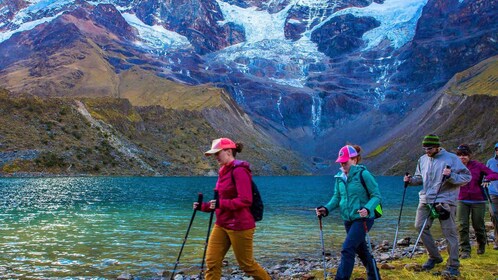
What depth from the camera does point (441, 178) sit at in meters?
13.4

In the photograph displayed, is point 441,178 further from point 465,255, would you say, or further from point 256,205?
point 256,205

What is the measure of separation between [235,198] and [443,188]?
6.68 metres

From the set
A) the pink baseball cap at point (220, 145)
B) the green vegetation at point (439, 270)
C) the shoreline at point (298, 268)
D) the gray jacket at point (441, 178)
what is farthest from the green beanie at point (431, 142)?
the pink baseball cap at point (220, 145)

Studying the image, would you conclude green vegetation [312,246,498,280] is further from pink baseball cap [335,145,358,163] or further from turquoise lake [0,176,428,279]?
pink baseball cap [335,145,358,163]

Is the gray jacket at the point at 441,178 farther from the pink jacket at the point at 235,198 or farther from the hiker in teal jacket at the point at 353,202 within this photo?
the pink jacket at the point at 235,198

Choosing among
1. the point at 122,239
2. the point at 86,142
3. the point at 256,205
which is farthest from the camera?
the point at 86,142

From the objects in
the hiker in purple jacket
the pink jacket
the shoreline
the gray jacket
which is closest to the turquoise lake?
the shoreline

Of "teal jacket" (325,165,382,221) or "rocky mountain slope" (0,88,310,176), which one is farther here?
"rocky mountain slope" (0,88,310,176)

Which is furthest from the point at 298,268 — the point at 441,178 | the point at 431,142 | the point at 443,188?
the point at 431,142

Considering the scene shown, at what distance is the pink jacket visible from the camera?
10.2 metres

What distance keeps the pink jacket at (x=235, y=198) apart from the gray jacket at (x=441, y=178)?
592cm

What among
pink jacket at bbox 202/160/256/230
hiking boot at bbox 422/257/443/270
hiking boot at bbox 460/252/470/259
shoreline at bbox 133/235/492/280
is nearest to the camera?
pink jacket at bbox 202/160/256/230

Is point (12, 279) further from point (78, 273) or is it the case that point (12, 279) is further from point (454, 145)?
point (454, 145)

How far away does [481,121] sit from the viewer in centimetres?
18088
